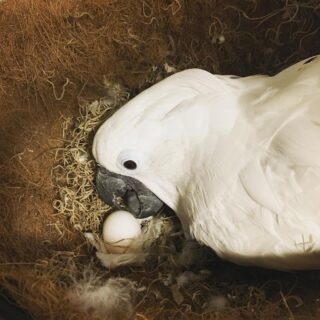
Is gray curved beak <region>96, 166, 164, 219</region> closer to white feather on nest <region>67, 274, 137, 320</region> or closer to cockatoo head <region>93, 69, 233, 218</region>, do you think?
cockatoo head <region>93, 69, 233, 218</region>

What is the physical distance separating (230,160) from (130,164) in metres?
0.20

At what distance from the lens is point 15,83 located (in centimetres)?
119

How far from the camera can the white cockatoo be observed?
0.86 meters

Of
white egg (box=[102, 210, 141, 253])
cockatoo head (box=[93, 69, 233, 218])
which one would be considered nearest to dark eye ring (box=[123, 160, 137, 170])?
cockatoo head (box=[93, 69, 233, 218])

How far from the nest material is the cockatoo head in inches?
6.0

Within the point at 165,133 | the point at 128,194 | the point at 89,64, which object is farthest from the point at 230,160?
the point at 89,64

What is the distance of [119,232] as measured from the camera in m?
1.07

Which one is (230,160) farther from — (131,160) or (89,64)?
(89,64)

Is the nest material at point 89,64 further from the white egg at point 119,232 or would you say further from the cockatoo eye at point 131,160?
the cockatoo eye at point 131,160

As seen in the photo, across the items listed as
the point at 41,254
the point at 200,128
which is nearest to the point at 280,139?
the point at 200,128

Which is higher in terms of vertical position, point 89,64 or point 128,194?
point 89,64

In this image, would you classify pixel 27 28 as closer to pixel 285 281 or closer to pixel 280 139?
pixel 280 139

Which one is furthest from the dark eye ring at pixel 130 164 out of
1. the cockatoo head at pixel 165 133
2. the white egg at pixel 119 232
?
the white egg at pixel 119 232

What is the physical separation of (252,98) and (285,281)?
0.32 metres
